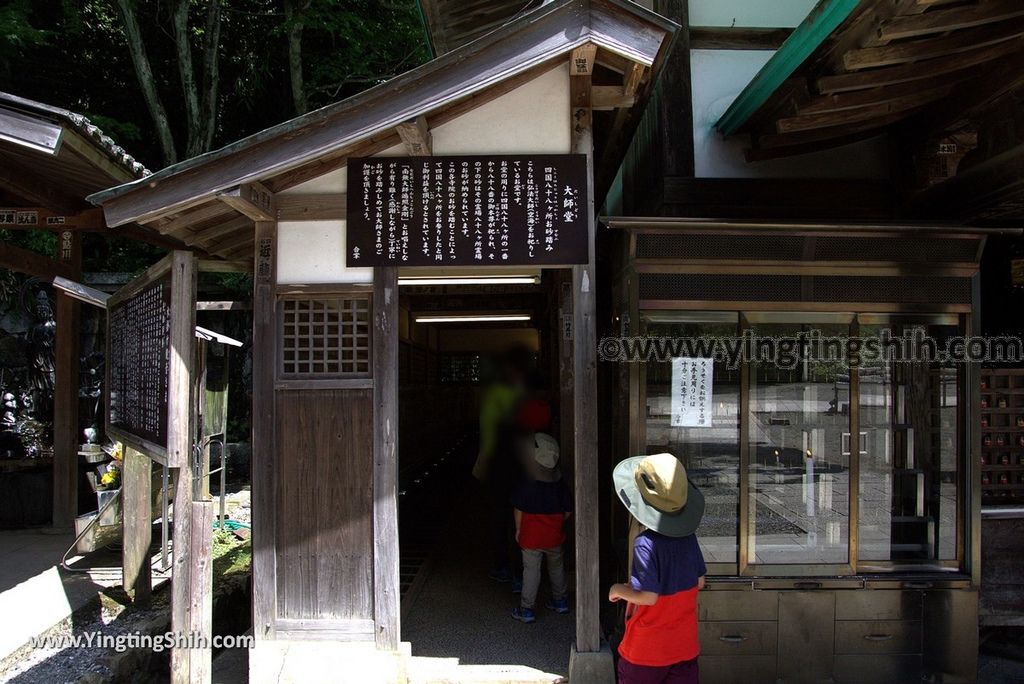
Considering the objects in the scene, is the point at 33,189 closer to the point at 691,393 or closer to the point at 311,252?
the point at 311,252

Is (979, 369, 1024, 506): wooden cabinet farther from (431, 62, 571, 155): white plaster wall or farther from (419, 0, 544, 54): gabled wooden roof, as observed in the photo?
(419, 0, 544, 54): gabled wooden roof

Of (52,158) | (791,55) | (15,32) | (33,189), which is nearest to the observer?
(791,55)

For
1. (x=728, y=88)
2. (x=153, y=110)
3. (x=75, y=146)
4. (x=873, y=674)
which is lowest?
(x=873, y=674)

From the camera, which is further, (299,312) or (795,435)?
(795,435)

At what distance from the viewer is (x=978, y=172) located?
19.2 feet

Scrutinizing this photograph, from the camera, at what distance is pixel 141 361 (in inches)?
223

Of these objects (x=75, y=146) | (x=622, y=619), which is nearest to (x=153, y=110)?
(x=75, y=146)

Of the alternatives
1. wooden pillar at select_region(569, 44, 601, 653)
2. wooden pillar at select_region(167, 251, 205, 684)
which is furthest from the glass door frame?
wooden pillar at select_region(167, 251, 205, 684)

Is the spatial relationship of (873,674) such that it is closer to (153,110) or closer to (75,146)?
(75,146)

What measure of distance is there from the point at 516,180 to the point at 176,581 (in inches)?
154

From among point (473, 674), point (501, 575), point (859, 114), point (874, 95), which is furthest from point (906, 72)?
point (501, 575)

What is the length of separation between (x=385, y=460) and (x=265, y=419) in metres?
1.04

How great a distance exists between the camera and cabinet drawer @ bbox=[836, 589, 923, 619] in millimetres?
5629

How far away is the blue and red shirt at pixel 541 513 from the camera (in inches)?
241
